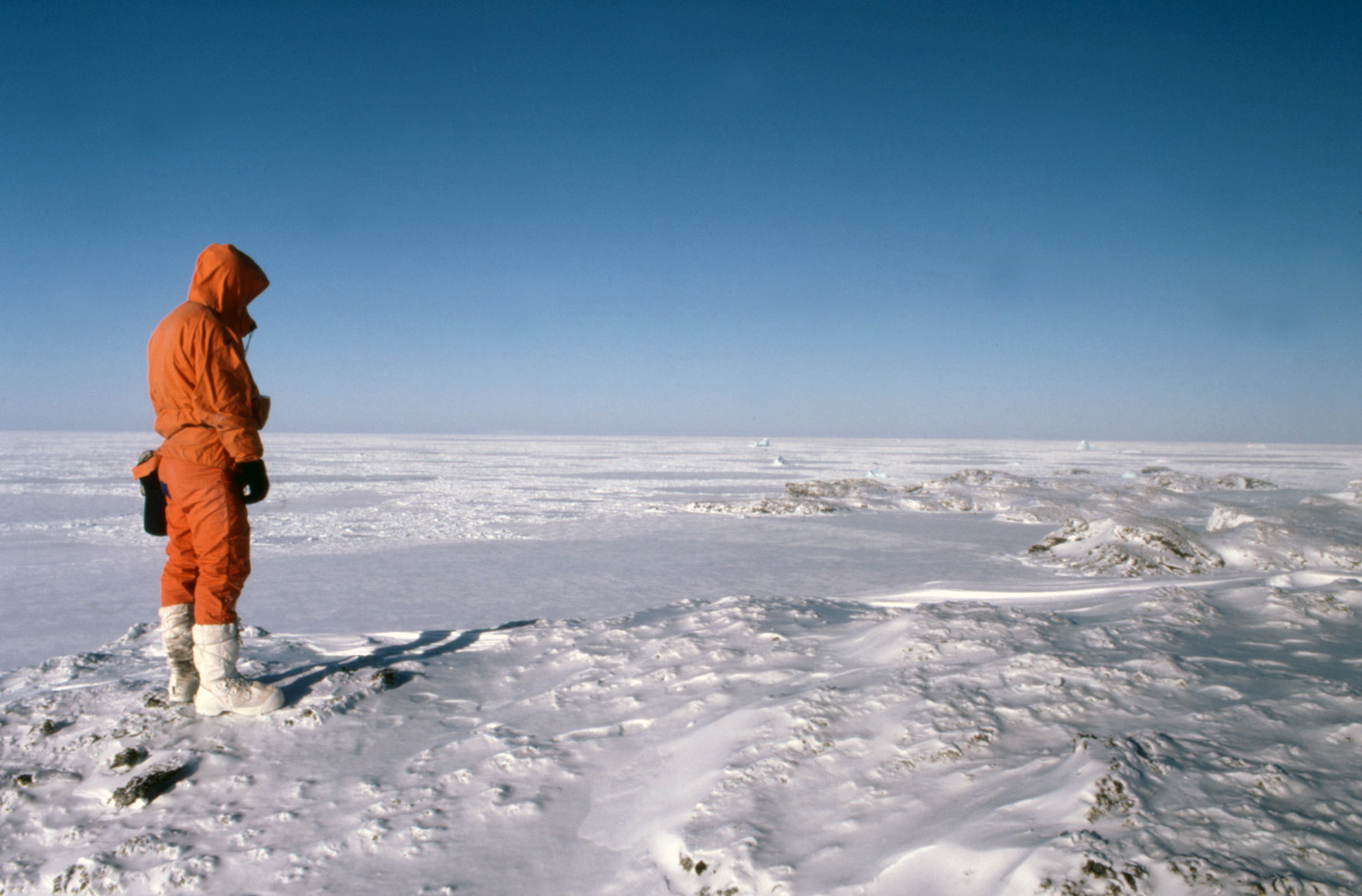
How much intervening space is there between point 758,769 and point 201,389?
2.19 meters

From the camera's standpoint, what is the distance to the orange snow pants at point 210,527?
2502 mm

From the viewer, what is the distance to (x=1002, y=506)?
1219 centimetres

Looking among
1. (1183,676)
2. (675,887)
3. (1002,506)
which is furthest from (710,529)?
(675,887)

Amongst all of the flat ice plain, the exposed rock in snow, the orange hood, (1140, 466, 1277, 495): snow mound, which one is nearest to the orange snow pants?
the flat ice plain

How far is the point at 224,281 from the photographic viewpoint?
2.65 metres

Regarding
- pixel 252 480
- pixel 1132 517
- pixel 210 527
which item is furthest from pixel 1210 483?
pixel 210 527

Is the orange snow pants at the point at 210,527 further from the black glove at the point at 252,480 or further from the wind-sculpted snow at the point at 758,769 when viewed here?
the wind-sculpted snow at the point at 758,769

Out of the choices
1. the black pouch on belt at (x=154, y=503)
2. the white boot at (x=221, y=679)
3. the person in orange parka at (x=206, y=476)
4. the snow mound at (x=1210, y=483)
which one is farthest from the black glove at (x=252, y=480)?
the snow mound at (x=1210, y=483)

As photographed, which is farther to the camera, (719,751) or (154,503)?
(154,503)

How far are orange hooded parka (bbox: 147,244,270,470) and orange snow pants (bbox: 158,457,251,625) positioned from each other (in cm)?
6

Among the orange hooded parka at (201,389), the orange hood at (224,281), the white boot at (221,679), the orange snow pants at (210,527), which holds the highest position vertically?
the orange hood at (224,281)

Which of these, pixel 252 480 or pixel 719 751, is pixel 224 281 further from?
pixel 719 751

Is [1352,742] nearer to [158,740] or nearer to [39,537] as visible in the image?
[158,740]

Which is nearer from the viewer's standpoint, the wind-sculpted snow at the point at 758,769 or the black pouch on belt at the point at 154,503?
the wind-sculpted snow at the point at 758,769
